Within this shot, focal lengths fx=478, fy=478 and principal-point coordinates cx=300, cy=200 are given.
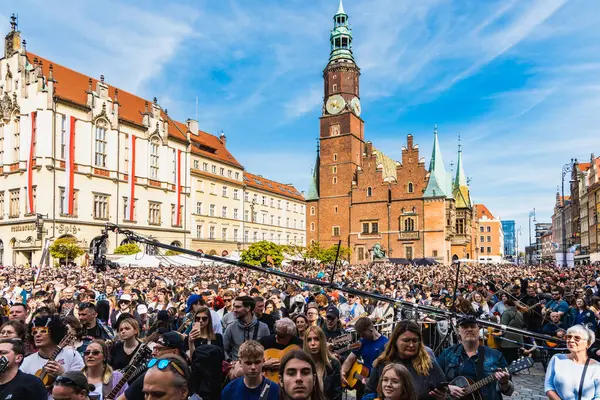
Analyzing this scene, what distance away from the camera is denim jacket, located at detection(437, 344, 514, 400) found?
414 centimetres

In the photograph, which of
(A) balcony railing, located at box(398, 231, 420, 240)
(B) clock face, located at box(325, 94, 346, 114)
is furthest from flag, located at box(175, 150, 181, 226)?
(A) balcony railing, located at box(398, 231, 420, 240)

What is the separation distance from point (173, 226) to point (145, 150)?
861cm

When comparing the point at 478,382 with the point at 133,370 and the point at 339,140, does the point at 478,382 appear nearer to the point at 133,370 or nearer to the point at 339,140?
the point at 133,370

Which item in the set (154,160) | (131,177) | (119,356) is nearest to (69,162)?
(131,177)

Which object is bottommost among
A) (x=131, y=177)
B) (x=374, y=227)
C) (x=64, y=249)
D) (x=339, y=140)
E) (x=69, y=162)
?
(x=64, y=249)

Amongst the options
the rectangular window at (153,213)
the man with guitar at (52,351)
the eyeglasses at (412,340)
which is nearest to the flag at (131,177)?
the rectangular window at (153,213)

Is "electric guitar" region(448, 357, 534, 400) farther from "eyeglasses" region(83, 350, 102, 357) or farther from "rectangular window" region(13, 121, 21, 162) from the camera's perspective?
"rectangular window" region(13, 121, 21, 162)

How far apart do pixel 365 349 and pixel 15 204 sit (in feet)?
143

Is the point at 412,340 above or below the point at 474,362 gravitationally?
above

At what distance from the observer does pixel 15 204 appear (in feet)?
134

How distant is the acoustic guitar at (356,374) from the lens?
511 centimetres

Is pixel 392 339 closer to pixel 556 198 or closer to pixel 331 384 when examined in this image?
pixel 331 384

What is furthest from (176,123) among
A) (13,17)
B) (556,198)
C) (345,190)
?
(556,198)

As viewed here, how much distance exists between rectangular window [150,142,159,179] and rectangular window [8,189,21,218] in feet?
40.3
